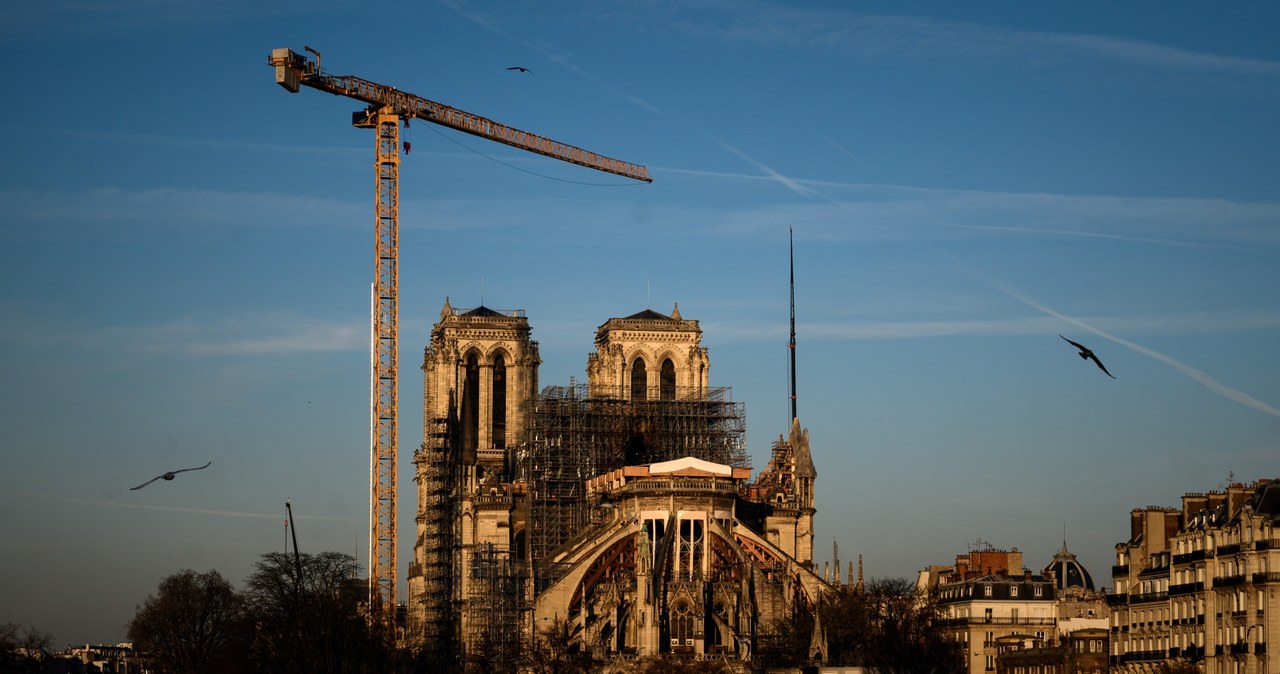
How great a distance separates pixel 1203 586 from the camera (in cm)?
11250

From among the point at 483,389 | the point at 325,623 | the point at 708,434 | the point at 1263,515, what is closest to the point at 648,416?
the point at 708,434

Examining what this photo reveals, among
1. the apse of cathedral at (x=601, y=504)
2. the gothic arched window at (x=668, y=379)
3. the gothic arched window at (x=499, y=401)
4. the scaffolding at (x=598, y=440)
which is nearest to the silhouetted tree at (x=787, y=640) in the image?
the apse of cathedral at (x=601, y=504)

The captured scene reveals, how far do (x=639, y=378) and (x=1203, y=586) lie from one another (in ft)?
243

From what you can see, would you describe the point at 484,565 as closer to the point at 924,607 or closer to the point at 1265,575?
the point at 924,607

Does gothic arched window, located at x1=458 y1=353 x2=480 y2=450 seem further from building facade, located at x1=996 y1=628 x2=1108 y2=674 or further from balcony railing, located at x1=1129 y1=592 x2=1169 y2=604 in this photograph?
balcony railing, located at x1=1129 y1=592 x2=1169 y2=604

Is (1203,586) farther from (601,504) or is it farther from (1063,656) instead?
(601,504)

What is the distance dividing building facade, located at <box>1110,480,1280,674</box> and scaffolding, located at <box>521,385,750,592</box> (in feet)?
163

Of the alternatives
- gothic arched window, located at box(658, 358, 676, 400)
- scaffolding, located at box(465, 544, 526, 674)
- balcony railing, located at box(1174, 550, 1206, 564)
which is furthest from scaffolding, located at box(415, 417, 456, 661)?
balcony railing, located at box(1174, 550, 1206, 564)

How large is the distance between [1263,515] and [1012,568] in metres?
53.5

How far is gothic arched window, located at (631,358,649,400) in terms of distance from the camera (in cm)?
18075

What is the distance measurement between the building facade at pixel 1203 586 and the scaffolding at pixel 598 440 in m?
49.6

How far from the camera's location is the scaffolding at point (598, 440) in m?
168

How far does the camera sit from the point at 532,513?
167750 millimetres

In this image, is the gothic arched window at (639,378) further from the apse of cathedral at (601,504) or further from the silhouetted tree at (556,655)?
the silhouetted tree at (556,655)
